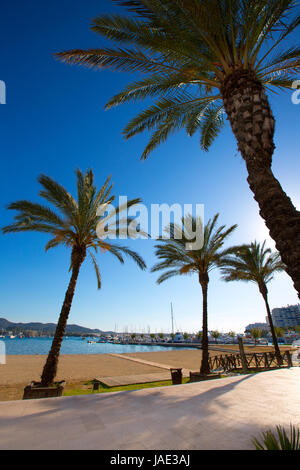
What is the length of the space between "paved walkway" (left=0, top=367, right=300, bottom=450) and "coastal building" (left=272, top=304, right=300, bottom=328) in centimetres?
19795

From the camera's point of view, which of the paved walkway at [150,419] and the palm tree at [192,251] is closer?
the paved walkway at [150,419]

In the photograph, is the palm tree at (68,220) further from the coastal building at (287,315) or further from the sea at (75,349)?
the coastal building at (287,315)

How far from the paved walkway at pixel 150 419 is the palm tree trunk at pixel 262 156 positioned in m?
2.50

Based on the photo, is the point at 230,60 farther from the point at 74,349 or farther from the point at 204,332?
Result: the point at 74,349

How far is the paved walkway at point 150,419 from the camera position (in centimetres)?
310

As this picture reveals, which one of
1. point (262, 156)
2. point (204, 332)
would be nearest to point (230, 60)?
point (262, 156)

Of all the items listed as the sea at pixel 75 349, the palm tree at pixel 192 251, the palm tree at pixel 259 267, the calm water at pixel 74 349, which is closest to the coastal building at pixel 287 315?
the sea at pixel 75 349

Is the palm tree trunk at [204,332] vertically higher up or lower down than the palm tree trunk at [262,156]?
lower down

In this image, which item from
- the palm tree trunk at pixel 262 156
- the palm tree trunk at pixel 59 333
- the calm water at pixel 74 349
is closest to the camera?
the palm tree trunk at pixel 262 156

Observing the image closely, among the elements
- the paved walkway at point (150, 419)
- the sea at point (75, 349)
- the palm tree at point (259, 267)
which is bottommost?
the sea at point (75, 349)

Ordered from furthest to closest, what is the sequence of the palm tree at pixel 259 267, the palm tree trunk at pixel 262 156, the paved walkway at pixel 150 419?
the palm tree at pixel 259 267
the palm tree trunk at pixel 262 156
the paved walkway at pixel 150 419
